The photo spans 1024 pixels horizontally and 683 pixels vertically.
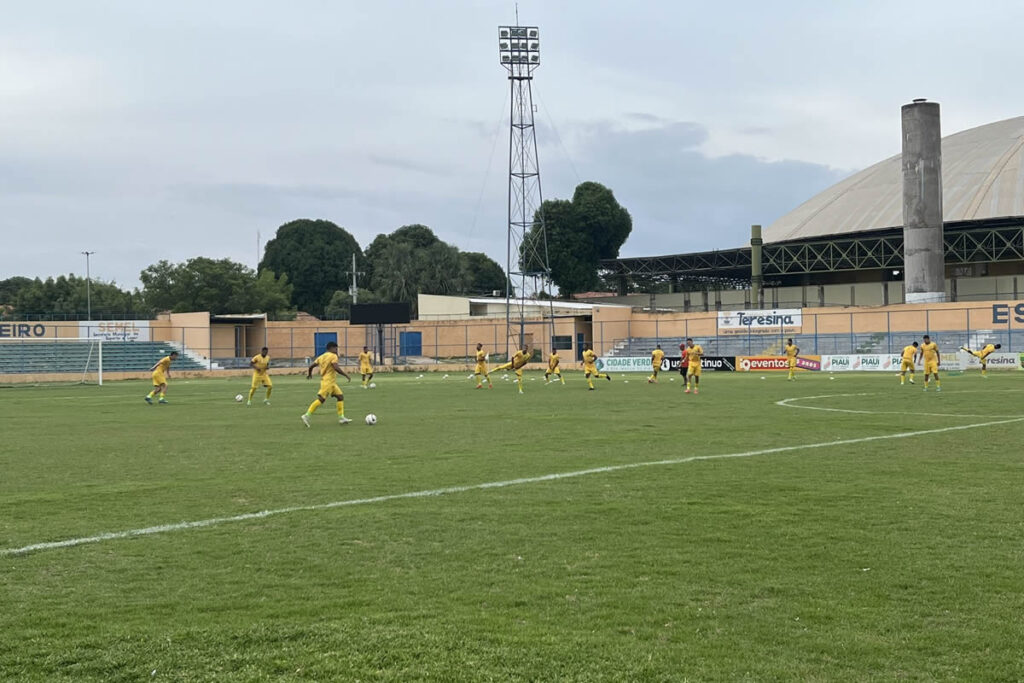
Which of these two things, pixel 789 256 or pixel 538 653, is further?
pixel 789 256

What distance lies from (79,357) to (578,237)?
5779 cm

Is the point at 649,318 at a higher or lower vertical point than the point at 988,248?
lower

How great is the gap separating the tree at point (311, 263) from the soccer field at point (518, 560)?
109530mm

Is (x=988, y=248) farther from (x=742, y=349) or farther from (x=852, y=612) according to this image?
(x=852, y=612)

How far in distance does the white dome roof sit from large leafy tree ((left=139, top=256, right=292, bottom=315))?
52.5 m

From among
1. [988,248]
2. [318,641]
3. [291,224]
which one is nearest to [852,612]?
[318,641]

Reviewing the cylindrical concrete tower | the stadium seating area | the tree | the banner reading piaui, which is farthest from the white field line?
the tree

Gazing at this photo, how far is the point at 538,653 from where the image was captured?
223 inches

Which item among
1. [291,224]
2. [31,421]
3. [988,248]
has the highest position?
[291,224]

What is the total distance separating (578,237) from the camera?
109 metres

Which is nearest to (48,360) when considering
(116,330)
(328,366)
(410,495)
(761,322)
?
(116,330)

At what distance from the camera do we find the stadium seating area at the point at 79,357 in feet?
211

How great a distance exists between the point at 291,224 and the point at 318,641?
12787 cm

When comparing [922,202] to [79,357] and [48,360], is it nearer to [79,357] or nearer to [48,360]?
[79,357]
